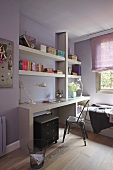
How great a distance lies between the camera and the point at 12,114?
2.25 m

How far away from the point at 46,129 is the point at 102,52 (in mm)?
2482

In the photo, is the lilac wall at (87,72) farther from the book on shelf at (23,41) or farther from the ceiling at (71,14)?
the book on shelf at (23,41)

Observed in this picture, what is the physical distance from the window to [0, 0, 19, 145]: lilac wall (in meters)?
2.27

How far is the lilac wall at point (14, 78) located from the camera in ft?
6.89

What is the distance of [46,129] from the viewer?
2.36 m

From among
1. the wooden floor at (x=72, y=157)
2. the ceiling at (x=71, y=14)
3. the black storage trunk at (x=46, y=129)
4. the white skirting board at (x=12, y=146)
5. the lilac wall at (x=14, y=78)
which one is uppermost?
the ceiling at (x=71, y=14)

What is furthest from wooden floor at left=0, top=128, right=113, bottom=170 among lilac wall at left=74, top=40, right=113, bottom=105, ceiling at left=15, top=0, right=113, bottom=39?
ceiling at left=15, top=0, right=113, bottom=39

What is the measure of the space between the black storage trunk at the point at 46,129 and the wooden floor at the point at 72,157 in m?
0.16

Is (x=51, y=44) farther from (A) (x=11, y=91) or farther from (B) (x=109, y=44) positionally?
(A) (x=11, y=91)

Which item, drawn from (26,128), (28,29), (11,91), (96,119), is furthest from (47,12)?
(96,119)

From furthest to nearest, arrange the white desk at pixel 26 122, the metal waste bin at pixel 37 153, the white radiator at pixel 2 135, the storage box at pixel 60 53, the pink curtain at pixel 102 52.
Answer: the pink curtain at pixel 102 52 < the storage box at pixel 60 53 < the white desk at pixel 26 122 < the white radiator at pixel 2 135 < the metal waste bin at pixel 37 153

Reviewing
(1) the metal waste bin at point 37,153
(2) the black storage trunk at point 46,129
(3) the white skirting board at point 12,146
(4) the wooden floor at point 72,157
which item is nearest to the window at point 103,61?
(4) the wooden floor at point 72,157

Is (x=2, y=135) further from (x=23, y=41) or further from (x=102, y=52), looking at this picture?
(x=102, y=52)

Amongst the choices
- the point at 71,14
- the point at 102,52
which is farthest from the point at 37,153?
the point at 102,52
